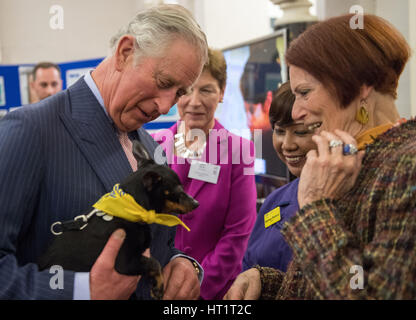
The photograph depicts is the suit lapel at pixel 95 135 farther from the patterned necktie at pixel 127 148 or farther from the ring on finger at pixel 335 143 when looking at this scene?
the ring on finger at pixel 335 143

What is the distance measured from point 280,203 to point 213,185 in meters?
0.72

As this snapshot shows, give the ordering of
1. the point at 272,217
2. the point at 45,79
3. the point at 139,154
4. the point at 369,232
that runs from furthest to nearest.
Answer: the point at 45,79 → the point at 272,217 → the point at 139,154 → the point at 369,232

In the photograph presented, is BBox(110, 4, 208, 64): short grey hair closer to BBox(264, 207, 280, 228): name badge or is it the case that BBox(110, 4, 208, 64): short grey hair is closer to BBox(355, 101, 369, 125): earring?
BBox(355, 101, 369, 125): earring

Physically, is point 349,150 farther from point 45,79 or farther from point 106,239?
point 45,79

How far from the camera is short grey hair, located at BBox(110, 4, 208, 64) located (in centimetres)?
139

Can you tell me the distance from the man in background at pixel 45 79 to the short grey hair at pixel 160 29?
4215 mm

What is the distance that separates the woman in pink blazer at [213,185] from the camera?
2502mm

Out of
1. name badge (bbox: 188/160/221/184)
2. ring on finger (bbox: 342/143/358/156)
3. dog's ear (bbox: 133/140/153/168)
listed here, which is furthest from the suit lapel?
name badge (bbox: 188/160/221/184)

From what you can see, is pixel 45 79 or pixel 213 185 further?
pixel 45 79

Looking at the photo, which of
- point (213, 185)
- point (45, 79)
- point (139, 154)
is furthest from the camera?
point (45, 79)

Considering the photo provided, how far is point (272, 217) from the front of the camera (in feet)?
6.12

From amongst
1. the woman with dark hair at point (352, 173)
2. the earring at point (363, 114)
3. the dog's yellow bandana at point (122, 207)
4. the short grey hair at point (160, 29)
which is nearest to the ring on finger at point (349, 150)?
the woman with dark hair at point (352, 173)

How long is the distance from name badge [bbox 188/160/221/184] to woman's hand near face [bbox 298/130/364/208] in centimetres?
134

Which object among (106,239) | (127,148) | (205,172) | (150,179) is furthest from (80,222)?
(205,172)
